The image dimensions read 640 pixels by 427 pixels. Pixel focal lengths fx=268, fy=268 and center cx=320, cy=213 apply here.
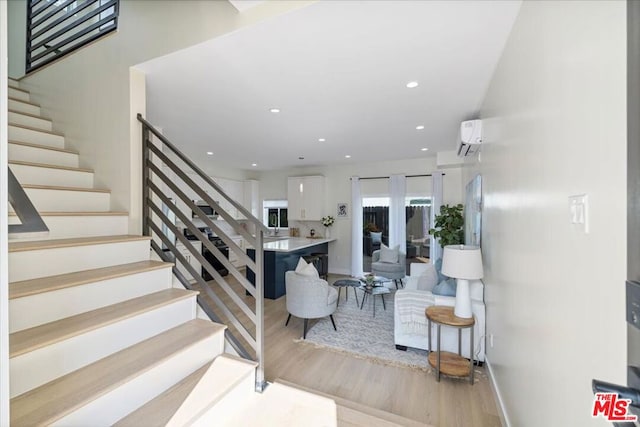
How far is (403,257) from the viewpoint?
554cm

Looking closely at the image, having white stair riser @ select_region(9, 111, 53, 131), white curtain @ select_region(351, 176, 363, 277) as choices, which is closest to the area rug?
white curtain @ select_region(351, 176, 363, 277)

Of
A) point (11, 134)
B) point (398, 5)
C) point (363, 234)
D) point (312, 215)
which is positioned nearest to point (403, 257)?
point (363, 234)

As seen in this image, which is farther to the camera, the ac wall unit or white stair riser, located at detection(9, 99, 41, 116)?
white stair riser, located at detection(9, 99, 41, 116)

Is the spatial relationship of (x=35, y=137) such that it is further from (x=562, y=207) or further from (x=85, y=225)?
(x=562, y=207)

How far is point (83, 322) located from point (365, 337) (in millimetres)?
2672

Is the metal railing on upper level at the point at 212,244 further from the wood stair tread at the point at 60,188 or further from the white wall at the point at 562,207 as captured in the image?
the white wall at the point at 562,207

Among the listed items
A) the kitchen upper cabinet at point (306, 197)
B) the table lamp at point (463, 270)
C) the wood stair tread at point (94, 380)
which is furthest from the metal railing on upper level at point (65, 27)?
the kitchen upper cabinet at point (306, 197)

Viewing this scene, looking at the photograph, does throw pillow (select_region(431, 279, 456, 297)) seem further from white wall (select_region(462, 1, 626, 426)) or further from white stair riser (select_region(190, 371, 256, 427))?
white stair riser (select_region(190, 371, 256, 427))

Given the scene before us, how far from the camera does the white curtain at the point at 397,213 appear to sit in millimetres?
5906

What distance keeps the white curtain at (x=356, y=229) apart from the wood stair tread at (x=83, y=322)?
4.75 metres

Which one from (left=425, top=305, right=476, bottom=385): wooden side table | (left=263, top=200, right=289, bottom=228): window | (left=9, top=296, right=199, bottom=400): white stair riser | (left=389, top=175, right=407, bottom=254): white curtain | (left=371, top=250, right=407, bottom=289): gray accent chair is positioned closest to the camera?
(left=9, top=296, right=199, bottom=400): white stair riser

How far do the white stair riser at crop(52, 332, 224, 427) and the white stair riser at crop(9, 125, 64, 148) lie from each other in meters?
2.67

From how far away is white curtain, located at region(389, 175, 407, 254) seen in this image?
5906 millimetres

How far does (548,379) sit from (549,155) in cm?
97
